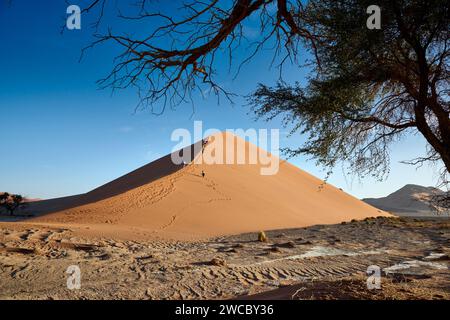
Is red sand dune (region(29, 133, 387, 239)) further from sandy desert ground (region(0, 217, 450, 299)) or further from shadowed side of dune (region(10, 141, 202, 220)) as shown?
sandy desert ground (region(0, 217, 450, 299))

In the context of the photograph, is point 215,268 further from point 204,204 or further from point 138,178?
point 138,178

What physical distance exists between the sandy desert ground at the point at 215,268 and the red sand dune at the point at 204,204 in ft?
10.8

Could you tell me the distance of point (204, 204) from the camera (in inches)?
844

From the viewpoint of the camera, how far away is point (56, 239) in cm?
902

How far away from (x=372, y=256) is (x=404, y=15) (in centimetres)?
558

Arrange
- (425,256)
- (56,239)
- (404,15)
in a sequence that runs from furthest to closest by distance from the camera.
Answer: (56,239) → (425,256) → (404,15)

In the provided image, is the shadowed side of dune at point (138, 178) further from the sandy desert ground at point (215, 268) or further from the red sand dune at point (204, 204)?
the sandy desert ground at point (215, 268)

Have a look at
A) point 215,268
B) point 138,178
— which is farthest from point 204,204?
point 215,268

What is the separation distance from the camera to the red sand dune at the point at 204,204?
16812 millimetres

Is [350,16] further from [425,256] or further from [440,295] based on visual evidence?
[425,256]

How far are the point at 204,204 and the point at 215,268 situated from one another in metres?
15.1

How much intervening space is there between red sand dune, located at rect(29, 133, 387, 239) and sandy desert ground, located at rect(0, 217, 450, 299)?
330 cm

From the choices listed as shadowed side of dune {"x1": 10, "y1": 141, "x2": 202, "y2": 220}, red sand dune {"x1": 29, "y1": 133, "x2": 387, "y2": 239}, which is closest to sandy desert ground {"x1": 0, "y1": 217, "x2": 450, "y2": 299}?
red sand dune {"x1": 29, "y1": 133, "x2": 387, "y2": 239}
